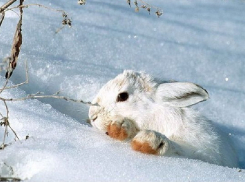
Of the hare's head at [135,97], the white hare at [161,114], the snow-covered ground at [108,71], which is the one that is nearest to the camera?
the snow-covered ground at [108,71]

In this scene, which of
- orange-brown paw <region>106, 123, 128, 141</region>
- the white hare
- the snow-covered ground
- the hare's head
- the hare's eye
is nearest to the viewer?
the snow-covered ground

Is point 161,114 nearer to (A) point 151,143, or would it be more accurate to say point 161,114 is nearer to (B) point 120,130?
(B) point 120,130

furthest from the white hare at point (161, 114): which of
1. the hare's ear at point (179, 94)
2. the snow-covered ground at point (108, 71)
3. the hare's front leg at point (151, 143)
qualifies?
the hare's front leg at point (151, 143)

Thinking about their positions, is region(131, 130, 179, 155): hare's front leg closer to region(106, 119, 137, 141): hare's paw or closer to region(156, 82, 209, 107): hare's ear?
Answer: region(106, 119, 137, 141): hare's paw

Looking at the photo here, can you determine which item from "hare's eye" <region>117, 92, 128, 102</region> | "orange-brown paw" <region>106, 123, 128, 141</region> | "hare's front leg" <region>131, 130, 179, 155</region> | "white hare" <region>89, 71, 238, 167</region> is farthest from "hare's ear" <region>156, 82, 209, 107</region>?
"hare's front leg" <region>131, 130, 179, 155</region>

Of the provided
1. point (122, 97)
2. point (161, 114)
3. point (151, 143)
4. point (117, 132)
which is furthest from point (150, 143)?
point (122, 97)

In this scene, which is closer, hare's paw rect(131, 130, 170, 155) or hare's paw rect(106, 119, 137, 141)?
hare's paw rect(131, 130, 170, 155)

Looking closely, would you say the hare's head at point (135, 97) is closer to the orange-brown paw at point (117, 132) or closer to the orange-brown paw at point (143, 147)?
the orange-brown paw at point (117, 132)
